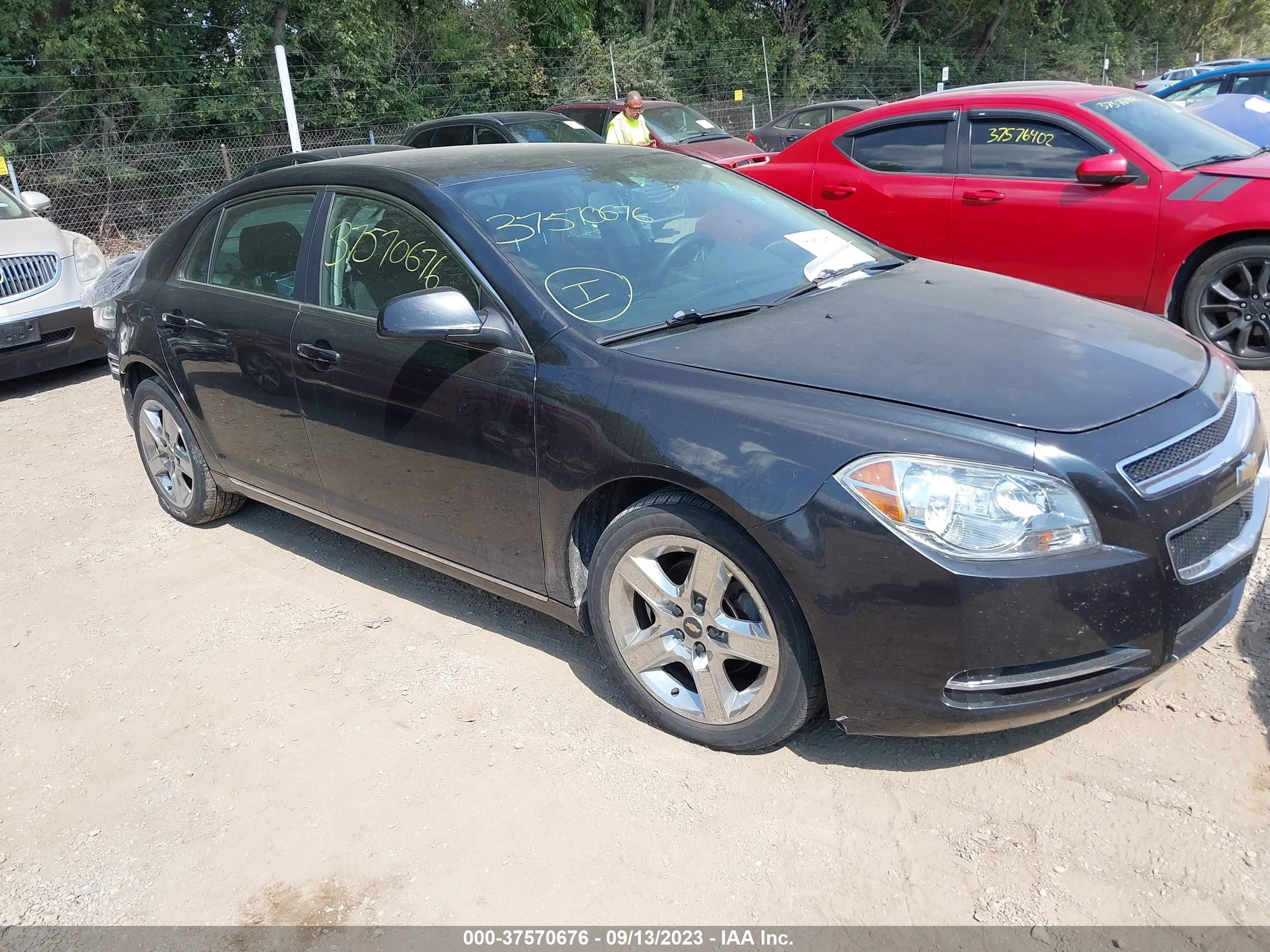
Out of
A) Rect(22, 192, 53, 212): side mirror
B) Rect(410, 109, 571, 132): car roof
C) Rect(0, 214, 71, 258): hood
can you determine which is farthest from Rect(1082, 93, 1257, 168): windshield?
Rect(22, 192, 53, 212): side mirror

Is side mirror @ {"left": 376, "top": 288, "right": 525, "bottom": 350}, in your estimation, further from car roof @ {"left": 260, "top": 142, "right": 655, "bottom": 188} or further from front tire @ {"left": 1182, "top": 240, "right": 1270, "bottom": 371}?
front tire @ {"left": 1182, "top": 240, "right": 1270, "bottom": 371}

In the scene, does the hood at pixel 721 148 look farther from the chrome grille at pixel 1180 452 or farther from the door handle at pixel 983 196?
the chrome grille at pixel 1180 452

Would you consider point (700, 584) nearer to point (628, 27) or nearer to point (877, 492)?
point (877, 492)

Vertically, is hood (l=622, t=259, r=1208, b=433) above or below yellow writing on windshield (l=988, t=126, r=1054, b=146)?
below

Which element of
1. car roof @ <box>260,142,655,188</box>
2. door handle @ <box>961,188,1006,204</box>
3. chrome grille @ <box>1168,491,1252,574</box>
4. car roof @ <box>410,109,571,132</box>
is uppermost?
car roof @ <box>260,142,655,188</box>

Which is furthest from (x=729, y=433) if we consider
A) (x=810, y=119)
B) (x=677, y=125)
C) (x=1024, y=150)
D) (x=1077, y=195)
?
(x=810, y=119)

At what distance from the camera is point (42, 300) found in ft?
26.3

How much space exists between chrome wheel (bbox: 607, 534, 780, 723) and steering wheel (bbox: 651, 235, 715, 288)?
0.99 m

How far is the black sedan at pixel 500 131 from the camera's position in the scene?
1102 centimetres

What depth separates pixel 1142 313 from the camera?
350cm

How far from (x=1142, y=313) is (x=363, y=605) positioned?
3.06 m

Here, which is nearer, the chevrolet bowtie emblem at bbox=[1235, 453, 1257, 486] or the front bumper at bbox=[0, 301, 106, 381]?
the chevrolet bowtie emblem at bbox=[1235, 453, 1257, 486]

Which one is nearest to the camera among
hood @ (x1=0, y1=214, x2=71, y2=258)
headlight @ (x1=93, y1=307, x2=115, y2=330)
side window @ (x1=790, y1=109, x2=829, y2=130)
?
headlight @ (x1=93, y1=307, x2=115, y2=330)

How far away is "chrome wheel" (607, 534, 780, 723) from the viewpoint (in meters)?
2.88
